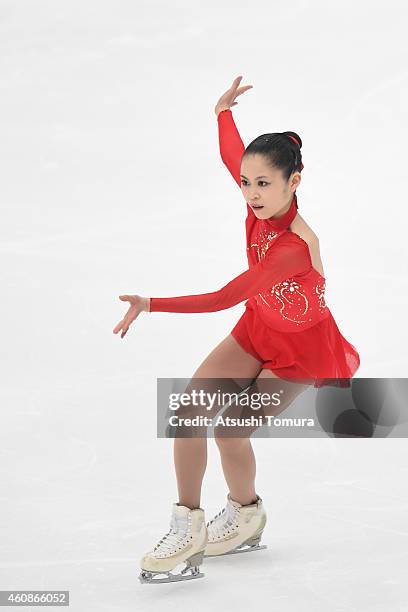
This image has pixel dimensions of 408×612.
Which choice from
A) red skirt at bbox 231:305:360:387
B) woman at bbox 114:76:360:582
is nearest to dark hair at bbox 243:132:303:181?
woman at bbox 114:76:360:582

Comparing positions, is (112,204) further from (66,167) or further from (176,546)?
→ (176,546)

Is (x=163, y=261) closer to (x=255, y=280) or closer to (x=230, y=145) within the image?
(x=230, y=145)

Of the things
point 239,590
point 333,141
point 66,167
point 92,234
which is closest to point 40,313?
point 92,234

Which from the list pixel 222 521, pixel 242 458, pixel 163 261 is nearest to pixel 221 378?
pixel 242 458

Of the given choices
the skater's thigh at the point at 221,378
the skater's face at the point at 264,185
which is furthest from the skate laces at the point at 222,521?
the skater's face at the point at 264,185

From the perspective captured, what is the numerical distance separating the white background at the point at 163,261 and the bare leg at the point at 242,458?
20cm

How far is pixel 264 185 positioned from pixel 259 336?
50cm

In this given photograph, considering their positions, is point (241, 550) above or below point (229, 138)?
below

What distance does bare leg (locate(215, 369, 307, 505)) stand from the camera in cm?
338

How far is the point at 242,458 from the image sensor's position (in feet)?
11.5

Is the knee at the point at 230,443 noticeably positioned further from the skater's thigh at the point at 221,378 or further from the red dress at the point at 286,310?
the red dress at the point at 286,310

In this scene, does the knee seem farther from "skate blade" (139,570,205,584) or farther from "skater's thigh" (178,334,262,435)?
"skate blade" (139,570,205,584)

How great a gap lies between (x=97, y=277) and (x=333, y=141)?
6.30ft

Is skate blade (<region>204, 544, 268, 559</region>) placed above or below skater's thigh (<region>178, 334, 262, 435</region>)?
below
